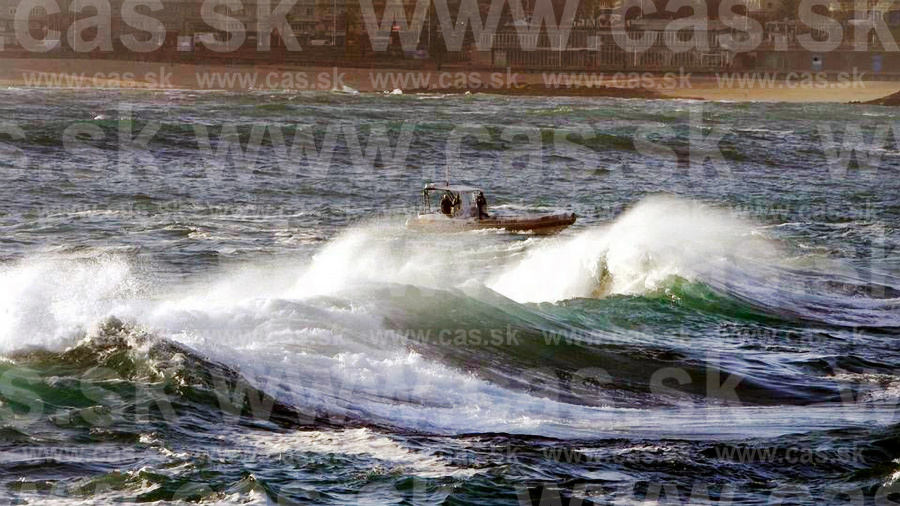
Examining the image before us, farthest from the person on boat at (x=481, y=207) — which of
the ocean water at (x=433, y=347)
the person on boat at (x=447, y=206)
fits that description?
the ocean water at (x=433, y=347)

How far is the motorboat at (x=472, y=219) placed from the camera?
31.0 meters

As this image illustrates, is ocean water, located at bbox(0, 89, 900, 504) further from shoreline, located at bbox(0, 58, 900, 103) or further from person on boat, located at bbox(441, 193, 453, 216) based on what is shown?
shoreline, located at bbox(0, 58, 900, 103)

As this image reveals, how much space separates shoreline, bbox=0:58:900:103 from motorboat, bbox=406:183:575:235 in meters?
87.7

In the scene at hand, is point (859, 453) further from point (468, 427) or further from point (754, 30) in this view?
point (754, 30)

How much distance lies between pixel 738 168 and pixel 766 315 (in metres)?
29.5

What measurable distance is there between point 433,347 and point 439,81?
369 feet

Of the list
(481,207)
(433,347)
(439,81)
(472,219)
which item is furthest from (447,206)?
(439,81)

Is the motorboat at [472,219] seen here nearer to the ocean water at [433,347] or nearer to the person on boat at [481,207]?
the person on boat at [481,207]

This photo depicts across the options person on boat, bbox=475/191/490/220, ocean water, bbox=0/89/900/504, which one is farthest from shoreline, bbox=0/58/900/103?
person on boat, bbox=475/191/490/220

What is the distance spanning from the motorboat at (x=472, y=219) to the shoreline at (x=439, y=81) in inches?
3453

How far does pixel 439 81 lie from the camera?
12825 centimetres

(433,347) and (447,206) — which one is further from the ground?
(447,206)

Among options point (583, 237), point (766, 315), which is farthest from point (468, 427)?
point (583, 237)

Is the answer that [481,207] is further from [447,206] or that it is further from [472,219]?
[447,206]
